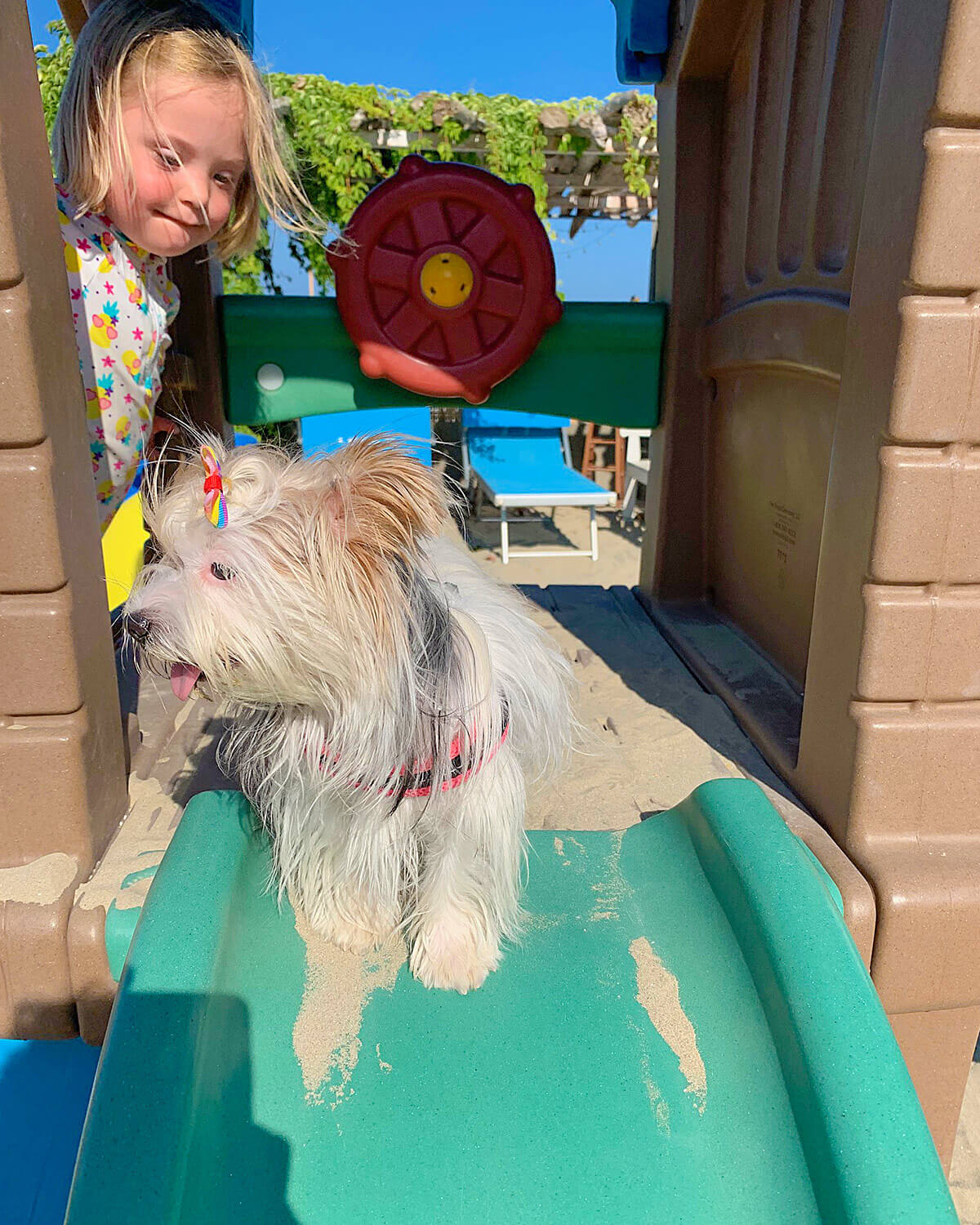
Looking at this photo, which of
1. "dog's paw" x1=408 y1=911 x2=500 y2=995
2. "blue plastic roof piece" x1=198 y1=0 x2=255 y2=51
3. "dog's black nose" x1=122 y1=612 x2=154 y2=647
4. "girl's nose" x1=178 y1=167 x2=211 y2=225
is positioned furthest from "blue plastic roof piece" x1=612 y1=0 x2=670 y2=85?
"dog's paw" x1=408 y1=911 x2=500 y2=995

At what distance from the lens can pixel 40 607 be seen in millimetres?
1719

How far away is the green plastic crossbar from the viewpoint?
11.1 ft

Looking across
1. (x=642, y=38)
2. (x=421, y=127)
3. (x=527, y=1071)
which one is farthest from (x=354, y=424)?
(x=527, y=1071)

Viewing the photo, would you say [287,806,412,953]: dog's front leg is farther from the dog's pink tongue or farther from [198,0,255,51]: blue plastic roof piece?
[198,0,255,51]: blue plastic roof piece

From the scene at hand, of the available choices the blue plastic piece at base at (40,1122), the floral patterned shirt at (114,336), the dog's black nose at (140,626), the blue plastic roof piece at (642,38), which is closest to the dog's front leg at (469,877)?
the dog's black nose at (140,626)

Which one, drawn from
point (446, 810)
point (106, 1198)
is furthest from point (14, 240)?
point (106, 1198)

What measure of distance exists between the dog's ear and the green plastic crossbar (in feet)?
7.34

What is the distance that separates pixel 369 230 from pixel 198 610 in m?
2.40

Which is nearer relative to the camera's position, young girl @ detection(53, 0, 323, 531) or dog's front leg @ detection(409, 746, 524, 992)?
dog's front leg @ detection(409, 746, 524, 992)

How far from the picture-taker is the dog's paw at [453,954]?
1.69 meters

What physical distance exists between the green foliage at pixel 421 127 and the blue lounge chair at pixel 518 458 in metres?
2.43

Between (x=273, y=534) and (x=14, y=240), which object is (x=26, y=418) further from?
(x=273, y=534)

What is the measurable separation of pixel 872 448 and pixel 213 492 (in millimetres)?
1336

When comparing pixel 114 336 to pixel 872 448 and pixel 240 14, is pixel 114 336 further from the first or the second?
pixel 872 448
